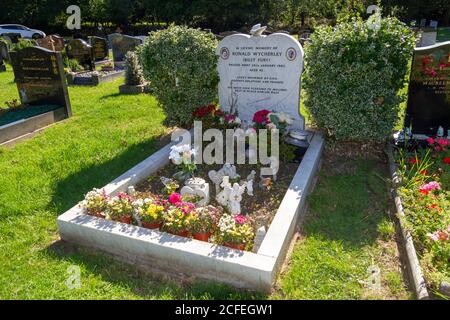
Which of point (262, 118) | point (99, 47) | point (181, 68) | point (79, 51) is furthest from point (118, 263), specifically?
point (99, 47)

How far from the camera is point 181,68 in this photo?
19.8 ft

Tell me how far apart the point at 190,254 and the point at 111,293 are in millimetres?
737

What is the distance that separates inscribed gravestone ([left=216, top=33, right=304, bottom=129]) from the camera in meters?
5.75

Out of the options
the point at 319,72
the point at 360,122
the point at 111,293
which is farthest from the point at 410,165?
the point at 111,293

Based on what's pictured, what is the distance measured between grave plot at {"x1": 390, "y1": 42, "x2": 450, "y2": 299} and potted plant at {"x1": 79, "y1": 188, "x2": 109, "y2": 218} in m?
3.05

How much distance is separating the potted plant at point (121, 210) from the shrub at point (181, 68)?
9.56ft

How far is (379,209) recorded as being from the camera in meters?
4.40

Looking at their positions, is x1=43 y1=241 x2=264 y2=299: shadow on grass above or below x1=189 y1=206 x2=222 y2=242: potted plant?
below

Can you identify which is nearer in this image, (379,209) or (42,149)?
(379,209)

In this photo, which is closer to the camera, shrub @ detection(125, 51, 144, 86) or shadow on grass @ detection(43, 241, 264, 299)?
shadow on grass @ detection(43, 241, 264, 299)

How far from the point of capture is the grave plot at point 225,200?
3.33 metres

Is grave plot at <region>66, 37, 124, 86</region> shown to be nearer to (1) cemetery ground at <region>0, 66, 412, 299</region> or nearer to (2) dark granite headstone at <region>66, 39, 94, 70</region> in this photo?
(2) dark granite headstone at <region>66, 39, 94, 70</region>

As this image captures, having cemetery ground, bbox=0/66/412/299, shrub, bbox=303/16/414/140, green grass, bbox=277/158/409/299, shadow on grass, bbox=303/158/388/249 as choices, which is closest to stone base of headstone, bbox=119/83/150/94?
cemetery ground, bbox=0/66/412/299
